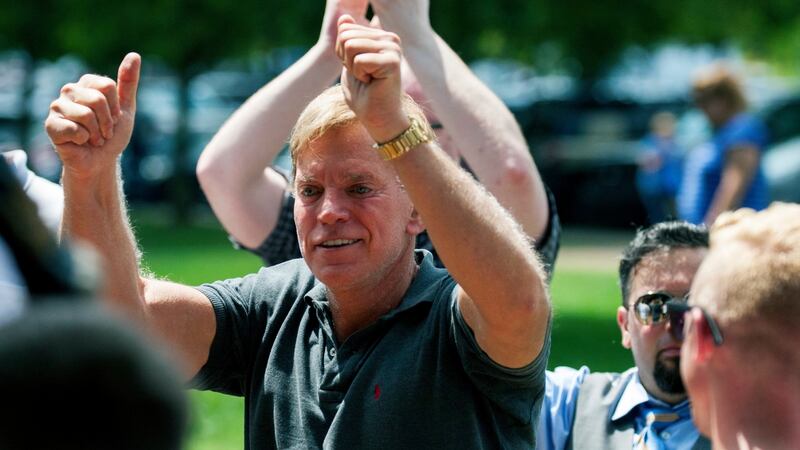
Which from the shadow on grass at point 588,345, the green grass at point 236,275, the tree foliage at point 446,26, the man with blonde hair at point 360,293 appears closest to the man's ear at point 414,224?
the man with blonde hair at point 360,293

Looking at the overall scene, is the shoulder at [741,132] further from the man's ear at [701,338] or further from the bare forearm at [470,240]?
the man's ear at [701,338]

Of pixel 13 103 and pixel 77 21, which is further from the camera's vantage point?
pixel 13 103

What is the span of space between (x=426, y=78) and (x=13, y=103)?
26.8 m

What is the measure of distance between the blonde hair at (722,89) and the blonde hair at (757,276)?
7.00m

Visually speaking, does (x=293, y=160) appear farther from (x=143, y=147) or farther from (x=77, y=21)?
(x=143, y=147)

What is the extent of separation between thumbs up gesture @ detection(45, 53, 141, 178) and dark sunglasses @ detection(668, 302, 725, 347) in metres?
1.21

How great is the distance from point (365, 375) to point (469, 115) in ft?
3.42

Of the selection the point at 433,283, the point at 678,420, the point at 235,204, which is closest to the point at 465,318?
the point at 433,283

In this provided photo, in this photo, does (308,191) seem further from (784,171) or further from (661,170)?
(784,171)

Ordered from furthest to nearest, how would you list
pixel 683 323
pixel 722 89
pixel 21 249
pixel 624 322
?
pixel 722 89 < pixel 624 322 < pixel 683 323 < pixel 21 249

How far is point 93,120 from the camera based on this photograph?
2.74 metres

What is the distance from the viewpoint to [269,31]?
16469 mm

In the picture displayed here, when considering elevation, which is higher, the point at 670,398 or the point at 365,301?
the point at 365,301

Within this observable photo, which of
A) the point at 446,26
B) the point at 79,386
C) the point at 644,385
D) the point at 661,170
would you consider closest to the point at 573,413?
the point at 644,385
